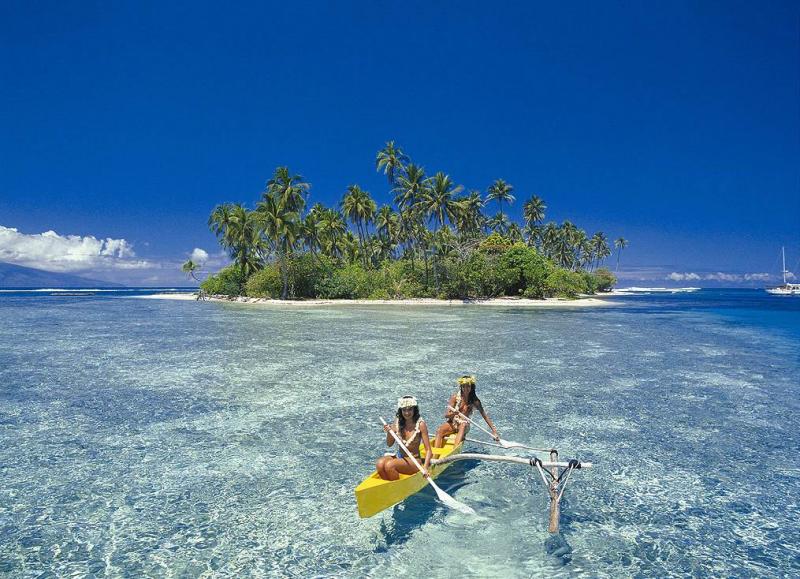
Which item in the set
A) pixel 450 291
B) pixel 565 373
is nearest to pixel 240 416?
pixel 565 373

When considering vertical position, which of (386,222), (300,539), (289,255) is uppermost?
(386,222)

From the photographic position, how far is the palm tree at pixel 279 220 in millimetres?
62469

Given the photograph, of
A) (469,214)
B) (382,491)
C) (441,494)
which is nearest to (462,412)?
(441,494)

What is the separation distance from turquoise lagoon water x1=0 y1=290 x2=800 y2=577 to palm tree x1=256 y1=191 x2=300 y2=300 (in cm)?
4214

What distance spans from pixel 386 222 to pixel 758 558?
274 feet

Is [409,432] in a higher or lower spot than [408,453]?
higher

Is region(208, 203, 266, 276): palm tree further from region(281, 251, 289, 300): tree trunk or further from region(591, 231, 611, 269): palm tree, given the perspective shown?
region(591, 231, 611, 269): palm tree

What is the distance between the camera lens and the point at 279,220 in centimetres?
6231

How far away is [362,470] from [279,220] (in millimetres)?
56265

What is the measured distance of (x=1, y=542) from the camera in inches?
256

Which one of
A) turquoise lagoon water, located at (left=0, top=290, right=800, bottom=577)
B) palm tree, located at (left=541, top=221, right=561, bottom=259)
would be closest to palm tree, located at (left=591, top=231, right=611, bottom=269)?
palm tree, located at (left=541, top=221, right=561, bottom=259)

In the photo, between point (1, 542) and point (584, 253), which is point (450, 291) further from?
point (584, 253)

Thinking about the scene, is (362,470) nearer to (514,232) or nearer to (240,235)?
(240,235)

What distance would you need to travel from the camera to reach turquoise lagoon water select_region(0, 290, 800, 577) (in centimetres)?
632
